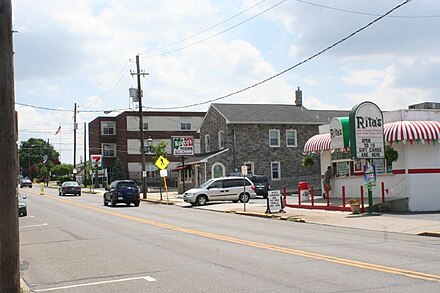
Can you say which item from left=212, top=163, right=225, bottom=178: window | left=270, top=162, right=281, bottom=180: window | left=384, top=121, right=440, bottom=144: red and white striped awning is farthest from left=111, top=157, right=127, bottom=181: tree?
left=384, top=121, right=440, bottom=144: red and white striped awning

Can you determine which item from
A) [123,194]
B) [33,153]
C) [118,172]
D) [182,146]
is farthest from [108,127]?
[33,153]

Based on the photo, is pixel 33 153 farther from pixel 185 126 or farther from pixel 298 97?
pixel 298 97

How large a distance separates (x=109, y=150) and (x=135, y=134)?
568cm

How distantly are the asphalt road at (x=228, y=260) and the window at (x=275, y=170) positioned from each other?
31659 millimetres

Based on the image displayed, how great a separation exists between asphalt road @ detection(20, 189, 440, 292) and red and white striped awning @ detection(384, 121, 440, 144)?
284 inches

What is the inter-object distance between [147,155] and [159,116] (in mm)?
5993

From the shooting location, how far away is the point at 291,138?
5350 cm

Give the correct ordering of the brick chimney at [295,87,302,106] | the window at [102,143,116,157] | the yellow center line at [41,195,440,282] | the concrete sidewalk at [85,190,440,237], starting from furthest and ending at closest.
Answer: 1. the window at [102,143,116,157]
2. the brick chimney at [295,87,302,106]
3. the concrete sidewalk at [85,190,440,237]
4. the yellow center line at [41,195,440,282]

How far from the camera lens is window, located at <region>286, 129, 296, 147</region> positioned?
→ 175 ft

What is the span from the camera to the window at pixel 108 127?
278 ft

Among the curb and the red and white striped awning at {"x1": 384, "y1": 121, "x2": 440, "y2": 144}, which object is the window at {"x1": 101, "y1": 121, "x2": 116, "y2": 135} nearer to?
the red and white striped awning at {"x1": 384, "y1": 121, "x2": 440, "y2": 144}

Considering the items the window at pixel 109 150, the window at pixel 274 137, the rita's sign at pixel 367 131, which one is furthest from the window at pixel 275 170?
the window at pixel 109 150

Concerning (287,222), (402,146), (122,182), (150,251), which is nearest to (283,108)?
(122,182)

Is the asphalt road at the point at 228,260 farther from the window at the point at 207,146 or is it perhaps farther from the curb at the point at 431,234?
the window at the point at 207,146
